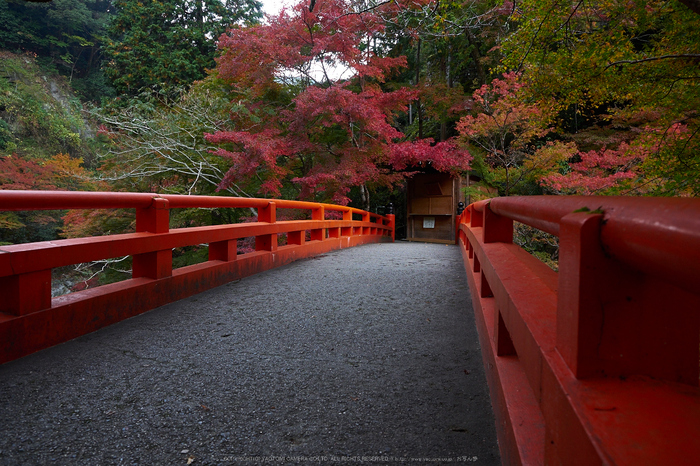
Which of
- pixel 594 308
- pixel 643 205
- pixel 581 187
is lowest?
pixel 594 308

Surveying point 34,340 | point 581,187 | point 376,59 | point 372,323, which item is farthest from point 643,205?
point 376,59

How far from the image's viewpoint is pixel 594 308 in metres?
0.67

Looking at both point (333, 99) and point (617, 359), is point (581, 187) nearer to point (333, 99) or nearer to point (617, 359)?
point (333, 99)

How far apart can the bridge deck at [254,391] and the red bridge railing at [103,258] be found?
0.40 feet

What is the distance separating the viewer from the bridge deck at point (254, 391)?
1.38m

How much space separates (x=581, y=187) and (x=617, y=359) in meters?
9.25

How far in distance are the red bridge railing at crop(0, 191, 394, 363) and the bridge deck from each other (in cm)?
12

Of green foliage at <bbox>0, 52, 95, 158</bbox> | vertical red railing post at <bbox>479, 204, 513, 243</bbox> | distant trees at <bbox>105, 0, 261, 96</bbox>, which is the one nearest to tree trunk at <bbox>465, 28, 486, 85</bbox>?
distant trees at <bbox>105, 0, 261, 96</bbox>

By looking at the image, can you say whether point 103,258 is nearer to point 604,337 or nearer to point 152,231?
point 152,231

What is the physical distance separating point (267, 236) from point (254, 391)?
320 centimetres

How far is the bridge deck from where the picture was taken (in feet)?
4.54

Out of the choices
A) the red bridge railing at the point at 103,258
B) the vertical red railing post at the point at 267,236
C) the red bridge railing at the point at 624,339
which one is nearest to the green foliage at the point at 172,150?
the vertical red railing post at the point at 267,236

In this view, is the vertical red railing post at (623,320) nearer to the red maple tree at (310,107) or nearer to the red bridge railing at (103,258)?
the red bridge railing at (103,258)

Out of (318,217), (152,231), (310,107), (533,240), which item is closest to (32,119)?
(310,107)
